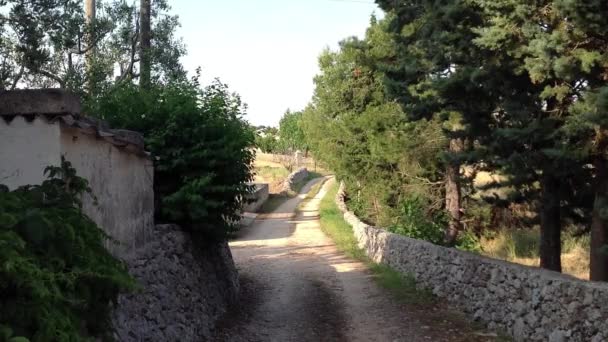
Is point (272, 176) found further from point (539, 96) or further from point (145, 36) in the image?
point (539, 96)

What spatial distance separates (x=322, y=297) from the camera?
13.2 m

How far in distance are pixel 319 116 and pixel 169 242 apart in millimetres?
22537

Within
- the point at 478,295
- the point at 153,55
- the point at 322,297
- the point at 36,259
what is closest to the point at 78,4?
the point at 153,55

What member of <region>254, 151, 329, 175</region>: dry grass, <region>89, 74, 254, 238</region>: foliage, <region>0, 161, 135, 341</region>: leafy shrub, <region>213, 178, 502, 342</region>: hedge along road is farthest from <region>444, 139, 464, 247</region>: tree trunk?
<region>254, 151, 329, 175</region>: dry grass

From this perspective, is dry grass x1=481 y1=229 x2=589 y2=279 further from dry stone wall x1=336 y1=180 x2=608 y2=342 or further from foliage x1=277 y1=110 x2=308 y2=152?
foliage x1=277 y1=110 x2=308 y2=152

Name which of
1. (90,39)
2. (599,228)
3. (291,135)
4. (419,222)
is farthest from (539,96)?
(291,135)

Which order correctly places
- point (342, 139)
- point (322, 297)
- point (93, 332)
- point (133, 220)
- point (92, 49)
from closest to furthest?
point (93, 332) < point (133, 220) < point (322, 297) < point (92, 49) < point (342, 139)

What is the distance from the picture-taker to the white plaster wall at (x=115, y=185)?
18.9 ft

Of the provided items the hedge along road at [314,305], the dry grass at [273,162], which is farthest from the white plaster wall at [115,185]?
the dry grass at [273,162]

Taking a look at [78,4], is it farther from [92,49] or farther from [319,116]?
[319,116]

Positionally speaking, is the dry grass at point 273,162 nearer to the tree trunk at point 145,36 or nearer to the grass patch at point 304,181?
the grass patch at point 304,181

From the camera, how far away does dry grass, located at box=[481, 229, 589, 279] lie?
53.5ft

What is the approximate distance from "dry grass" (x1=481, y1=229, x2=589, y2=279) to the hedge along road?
14.8 ft

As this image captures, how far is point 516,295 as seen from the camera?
8.88m
